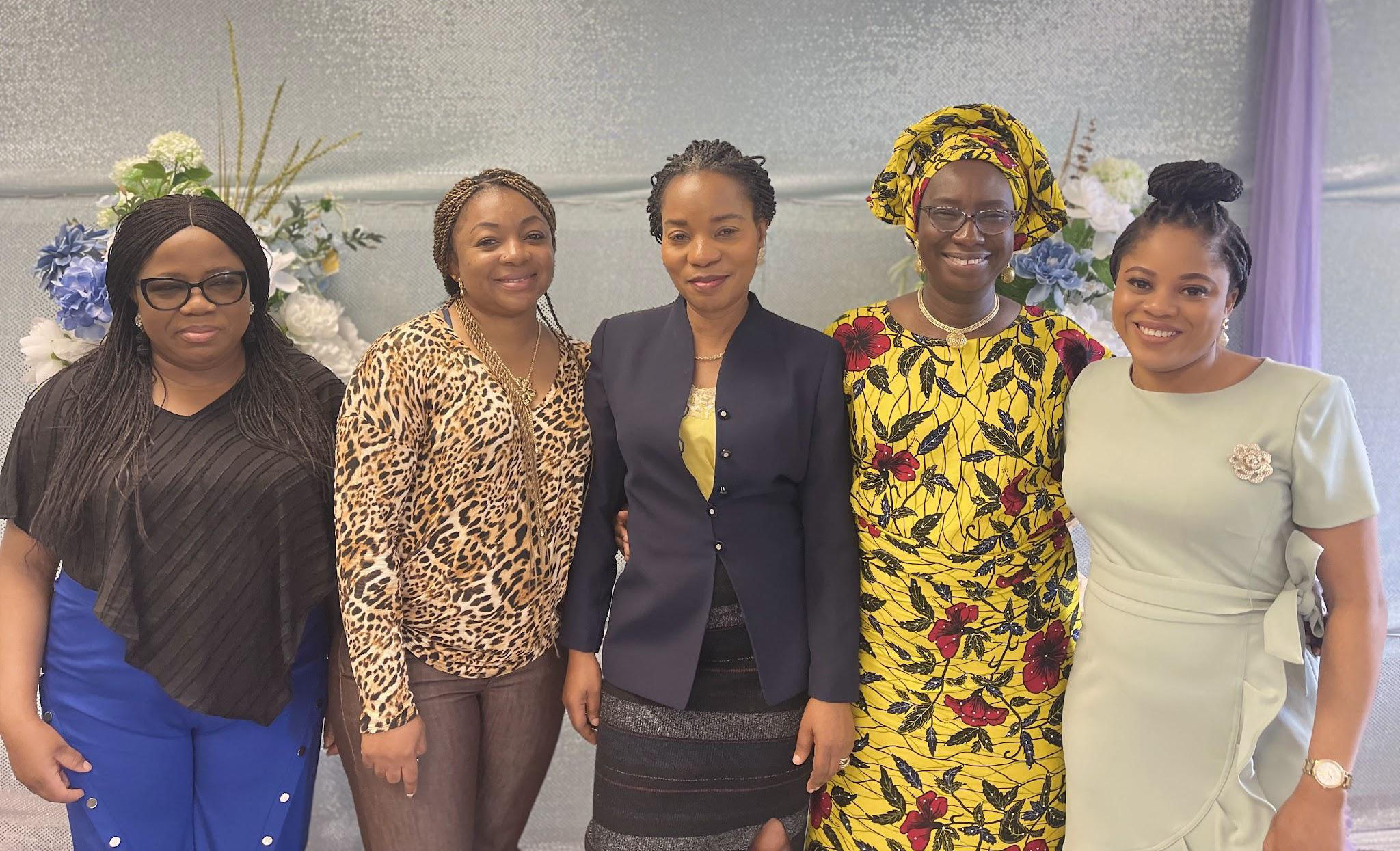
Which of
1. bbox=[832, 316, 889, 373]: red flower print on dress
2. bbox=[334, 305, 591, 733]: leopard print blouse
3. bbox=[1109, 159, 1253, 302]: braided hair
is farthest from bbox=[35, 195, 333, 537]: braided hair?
bbox=[1109, 159, 1253, 302]: braided hair

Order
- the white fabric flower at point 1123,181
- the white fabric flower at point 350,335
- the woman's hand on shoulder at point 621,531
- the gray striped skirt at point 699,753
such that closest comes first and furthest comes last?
the gray striped skirt at point 699,753 → the woman's hand on shoulder at point 621,531 → the white fabric flower at point 350,335 → the white fabric flower at point 1123,181

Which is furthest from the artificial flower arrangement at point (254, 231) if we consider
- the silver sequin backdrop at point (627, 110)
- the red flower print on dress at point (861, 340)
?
the red flower print on dress at point (861, 340)

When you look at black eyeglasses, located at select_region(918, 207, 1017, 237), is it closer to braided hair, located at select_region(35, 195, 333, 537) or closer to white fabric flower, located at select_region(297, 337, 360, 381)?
braided hair, located at select_region(35, 195, 333, 537)

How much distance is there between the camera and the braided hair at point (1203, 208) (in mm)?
1546

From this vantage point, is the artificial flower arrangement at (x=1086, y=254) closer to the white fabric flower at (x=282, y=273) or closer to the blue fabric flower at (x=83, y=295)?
the white fabric flower at (x=282, y=273)

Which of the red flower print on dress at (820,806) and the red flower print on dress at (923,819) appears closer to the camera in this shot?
the red flower print on dress at (923,819)

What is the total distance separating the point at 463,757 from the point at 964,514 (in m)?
0.99

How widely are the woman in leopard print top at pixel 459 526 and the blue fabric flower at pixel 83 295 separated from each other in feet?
2.40

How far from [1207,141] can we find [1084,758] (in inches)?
92.1

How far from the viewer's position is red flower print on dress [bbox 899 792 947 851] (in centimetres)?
184

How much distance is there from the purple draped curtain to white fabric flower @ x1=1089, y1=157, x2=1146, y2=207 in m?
0.61

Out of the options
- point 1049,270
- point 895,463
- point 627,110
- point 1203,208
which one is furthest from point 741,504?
point 627,110

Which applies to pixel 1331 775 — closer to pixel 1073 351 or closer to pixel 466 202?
pixel 1073 351

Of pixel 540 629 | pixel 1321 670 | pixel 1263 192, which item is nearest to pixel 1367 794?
pixel 1263 192
